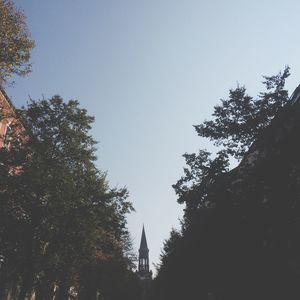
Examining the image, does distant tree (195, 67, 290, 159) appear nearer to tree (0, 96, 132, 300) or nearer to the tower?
tree (0, 96, 132, 300)

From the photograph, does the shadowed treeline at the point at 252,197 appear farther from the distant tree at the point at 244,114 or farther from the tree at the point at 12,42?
the tree at the point at 12,42

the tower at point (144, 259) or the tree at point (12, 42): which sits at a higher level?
the tower at point (144, 259)

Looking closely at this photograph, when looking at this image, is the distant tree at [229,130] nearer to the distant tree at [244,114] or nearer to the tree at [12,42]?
the distant tree at [244,114]

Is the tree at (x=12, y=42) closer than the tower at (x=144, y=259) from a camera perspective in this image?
Yes

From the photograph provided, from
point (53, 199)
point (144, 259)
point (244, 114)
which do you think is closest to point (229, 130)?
point (244, 114)

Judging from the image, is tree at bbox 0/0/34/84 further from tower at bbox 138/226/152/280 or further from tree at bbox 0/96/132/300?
tower at bbox 138/226/152/280

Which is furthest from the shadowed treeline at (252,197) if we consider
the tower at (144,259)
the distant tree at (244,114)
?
the tower at (144,259)

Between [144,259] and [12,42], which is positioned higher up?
[144,259]

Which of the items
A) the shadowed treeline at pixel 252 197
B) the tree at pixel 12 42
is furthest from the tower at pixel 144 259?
the tree at pixel 12 42

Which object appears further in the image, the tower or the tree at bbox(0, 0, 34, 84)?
the tower

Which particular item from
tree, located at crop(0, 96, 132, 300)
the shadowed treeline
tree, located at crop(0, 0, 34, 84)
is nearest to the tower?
the shadowed treeline

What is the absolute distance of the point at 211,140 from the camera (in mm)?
22922

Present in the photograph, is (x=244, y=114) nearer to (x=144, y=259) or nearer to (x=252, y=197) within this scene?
(x=252, y=197)

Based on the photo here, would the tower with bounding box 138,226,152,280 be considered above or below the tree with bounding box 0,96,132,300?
above
